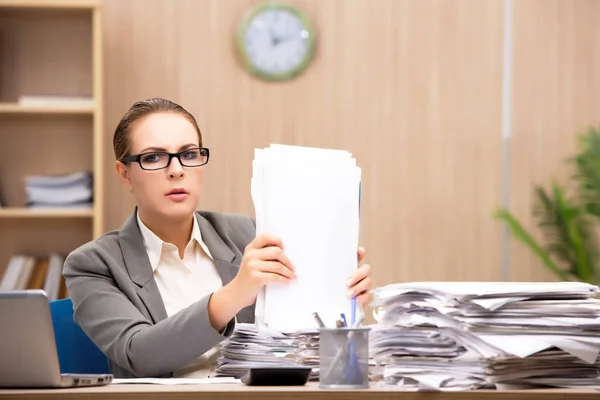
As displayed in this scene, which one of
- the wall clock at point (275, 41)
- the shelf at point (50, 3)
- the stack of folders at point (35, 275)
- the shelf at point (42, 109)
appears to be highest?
the shelf at point (50, 3)

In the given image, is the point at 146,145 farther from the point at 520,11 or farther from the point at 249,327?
the point at 520,11

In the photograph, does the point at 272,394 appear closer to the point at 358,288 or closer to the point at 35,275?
the point at 358,288

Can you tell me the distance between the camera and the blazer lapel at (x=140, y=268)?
196 centimetres

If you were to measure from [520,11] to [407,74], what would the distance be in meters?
0.68

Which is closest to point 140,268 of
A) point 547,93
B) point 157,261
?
point 157,261

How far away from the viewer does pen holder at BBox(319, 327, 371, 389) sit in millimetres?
1202

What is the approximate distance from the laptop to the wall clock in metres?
3.29

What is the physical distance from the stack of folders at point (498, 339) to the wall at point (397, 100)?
3.11 metres

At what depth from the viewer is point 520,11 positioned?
4.59 m

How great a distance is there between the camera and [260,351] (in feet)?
5.11

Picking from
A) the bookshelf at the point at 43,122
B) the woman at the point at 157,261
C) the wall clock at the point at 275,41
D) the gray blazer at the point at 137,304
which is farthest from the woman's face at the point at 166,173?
the wall clock at the point at 275,41

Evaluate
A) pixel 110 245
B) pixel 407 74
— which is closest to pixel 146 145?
pixel 110 245

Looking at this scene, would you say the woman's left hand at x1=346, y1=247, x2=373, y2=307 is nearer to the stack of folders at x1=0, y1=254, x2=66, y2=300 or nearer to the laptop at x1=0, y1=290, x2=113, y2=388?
the laptop at x1=0, y1=290, x2=113, y2=388

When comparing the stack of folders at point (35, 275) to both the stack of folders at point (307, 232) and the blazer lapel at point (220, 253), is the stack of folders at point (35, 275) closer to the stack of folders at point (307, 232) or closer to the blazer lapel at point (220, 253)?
the blazer lapel at point (220, 253)
